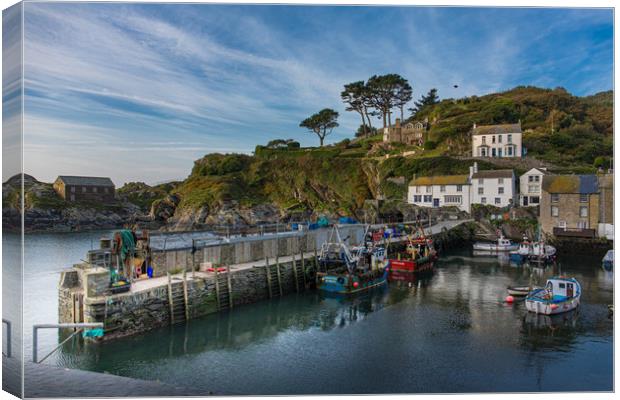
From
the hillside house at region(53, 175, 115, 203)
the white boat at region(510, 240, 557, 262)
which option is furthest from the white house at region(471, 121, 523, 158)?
the hillside house at region(53, 175, 115, 203)

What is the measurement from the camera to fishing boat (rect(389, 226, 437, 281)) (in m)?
23.5

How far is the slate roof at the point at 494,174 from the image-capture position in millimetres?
35688

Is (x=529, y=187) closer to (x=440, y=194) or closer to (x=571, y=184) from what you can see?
(x=440, y=194)

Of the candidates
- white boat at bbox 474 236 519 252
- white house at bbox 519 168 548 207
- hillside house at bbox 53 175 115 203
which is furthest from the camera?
hillside house at bbox 53 175 115 203

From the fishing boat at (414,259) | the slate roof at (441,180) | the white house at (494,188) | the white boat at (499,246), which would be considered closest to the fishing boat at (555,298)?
the fishing boat at (414,259)

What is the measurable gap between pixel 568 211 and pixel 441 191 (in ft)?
50.0

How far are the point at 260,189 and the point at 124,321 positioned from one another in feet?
117

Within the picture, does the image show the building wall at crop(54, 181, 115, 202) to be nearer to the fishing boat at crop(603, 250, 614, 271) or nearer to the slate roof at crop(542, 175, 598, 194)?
the slate roof at crop(542, 175, 598, 194)

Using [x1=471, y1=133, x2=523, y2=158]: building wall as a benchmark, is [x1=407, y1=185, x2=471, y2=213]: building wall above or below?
below

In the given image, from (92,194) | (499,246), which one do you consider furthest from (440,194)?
(92,194)

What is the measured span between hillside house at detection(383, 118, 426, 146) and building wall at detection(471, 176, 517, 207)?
1688cm

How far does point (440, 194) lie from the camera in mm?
37844

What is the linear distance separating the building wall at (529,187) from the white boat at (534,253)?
9.69m

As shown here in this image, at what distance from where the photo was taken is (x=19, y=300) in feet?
23.1
